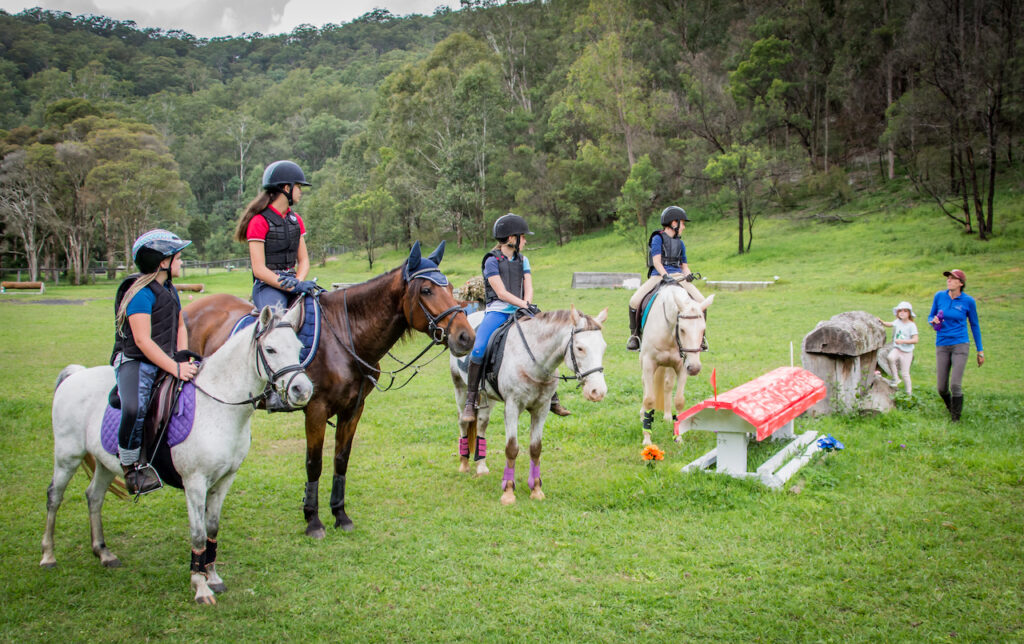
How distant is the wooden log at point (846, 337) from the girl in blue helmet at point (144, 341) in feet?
27.8

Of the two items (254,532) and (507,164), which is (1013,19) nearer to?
(507,164)

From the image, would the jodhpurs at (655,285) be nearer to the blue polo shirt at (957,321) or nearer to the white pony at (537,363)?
the white pony at (537,363)

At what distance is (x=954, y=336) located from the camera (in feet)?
28.8

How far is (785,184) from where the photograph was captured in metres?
42.1

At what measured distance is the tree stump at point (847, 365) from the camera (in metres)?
9.34

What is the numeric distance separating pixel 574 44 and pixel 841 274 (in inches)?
1710

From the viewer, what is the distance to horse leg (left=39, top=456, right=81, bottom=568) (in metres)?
5.07

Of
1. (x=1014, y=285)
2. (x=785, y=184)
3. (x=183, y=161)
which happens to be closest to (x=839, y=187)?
(x=785, y=184)

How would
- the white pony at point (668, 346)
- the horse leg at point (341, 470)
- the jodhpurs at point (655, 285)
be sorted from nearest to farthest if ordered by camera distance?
1. the horse leg at point (341, 470)
2. the white pony at point (668, 346)
3. the jodhpurs at point (655, 285)

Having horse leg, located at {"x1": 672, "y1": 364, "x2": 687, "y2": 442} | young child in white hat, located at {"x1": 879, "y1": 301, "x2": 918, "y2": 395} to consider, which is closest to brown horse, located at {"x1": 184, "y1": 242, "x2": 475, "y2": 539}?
horse leg, located at {"x1": 672, "y1": 364, "x2": 687, "y2": 442}

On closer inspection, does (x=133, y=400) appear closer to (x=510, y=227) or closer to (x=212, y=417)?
(x=212, y=417)

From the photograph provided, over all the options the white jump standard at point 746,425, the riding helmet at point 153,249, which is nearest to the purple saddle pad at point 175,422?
the riding helmet at point 153,249

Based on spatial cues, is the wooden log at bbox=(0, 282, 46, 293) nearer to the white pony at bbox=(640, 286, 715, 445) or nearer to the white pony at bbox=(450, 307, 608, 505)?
the white pony at bbox=(640, 286, 715, 445)

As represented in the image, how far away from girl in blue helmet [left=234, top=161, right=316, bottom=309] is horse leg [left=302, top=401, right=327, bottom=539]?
1.05 m
